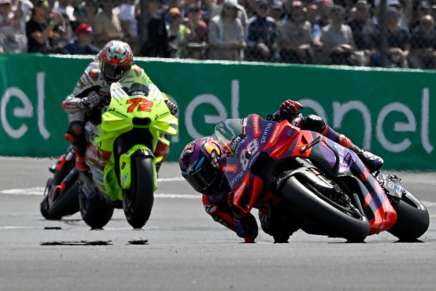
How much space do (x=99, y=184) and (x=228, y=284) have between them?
3.99m

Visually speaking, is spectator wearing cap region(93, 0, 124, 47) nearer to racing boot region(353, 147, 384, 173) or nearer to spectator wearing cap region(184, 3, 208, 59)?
spectator wearing cap region(184, 3, 208, 59)

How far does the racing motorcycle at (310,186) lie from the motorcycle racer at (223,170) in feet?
0.31

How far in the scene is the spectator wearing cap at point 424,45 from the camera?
16344mm

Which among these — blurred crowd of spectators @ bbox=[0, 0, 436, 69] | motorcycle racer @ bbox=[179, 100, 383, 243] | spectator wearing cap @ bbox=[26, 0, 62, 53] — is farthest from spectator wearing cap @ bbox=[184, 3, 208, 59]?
motorcycle racer @ bbox=[179, 100, 383, 243]

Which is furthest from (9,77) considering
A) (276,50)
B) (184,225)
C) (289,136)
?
(289,136)

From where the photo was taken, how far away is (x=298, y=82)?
15.9m

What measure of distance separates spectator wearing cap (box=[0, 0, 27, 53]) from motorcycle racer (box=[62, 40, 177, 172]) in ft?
20.6

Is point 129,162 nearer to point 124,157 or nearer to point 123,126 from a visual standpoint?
point 124,157

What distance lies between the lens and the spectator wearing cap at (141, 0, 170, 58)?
635 inches

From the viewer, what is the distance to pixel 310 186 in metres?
8.01

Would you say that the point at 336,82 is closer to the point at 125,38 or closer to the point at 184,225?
the point at 125,38

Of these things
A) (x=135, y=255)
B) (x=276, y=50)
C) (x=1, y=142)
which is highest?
(x=135, y=255)

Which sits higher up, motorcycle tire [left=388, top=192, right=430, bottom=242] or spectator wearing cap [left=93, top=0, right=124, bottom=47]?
motorcycle tire [left=388, top=192, right=430, bottom=242]

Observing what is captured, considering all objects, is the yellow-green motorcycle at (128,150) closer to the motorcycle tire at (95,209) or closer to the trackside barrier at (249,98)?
the motorcycle tire at (95,209)
